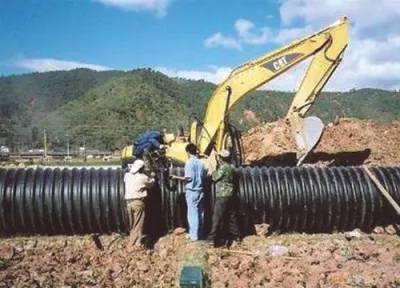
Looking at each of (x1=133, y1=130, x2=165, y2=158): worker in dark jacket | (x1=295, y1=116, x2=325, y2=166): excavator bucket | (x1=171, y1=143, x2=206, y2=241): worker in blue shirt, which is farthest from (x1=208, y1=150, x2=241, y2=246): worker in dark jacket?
(x1=295, y1=116, x2=325, y2=166): excavator bucket

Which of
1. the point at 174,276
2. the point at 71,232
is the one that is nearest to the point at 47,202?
the point at 71,232

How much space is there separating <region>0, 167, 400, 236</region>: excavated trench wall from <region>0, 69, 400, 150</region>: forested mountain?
49856mm

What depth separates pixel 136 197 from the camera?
10.1 meters

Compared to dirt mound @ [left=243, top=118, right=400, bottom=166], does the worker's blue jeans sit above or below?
below

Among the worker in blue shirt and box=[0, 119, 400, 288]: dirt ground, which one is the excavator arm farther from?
box=[0, 119, 400, 288]: dirt ground

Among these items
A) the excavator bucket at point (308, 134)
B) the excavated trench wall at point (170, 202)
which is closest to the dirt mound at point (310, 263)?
the excavated trench wall at point (170, 202)

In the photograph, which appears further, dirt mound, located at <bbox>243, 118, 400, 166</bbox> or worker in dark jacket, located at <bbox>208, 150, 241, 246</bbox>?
dirt mound, located at <bbox>243, 118, 400, 166</bbox>

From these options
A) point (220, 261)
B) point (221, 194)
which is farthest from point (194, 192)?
point (220, 261)

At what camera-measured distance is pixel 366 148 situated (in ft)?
65.2

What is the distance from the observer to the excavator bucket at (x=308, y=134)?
14562 millimetres

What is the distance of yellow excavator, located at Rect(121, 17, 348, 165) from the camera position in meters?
13.6

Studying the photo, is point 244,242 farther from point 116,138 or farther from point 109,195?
point 116,138

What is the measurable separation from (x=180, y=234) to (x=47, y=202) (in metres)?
2.66

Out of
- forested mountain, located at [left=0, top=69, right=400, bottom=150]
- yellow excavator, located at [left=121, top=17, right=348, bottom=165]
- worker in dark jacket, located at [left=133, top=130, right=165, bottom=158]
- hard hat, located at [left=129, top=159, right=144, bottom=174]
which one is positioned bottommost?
hard hat, located at [left=129, top=159, right=144, bottom=174]
